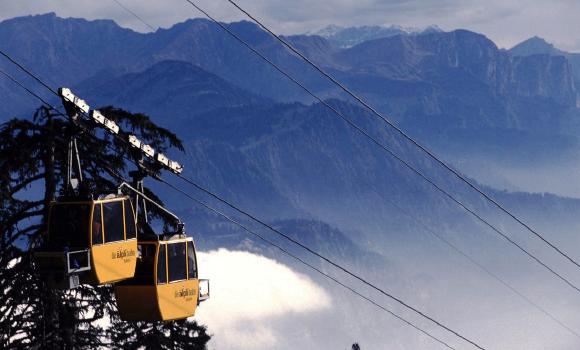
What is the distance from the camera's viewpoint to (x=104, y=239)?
3173 cm

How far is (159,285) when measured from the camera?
34.7 metres

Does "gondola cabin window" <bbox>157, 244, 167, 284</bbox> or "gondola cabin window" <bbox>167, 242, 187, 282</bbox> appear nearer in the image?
"gondola cabin window" <bbox>157, 244, 167, 284</bbox>

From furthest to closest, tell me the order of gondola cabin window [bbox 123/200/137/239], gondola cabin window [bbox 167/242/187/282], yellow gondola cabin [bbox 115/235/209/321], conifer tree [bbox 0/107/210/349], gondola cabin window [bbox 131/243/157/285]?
conifer tree [bbox 0/107/210/349]
gondola cabin window [bbox 167/242/187/282]
gondola cabin window [bbox 131/243/157/285]
yellow gondola cabin [bbox 115/235/209/321]
gondola cabin window [bbox 123/200/137/239]

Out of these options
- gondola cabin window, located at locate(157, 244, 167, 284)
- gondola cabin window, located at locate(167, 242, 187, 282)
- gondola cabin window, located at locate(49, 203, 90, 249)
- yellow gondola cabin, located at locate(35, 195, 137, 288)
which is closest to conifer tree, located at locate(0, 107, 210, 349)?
gondola cabin window, located at locate(157, 244, 167, 284)

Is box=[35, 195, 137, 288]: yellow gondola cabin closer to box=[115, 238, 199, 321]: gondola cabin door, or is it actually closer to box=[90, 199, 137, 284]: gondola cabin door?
box=[90, 199, 137, 284]: gondola cabin door

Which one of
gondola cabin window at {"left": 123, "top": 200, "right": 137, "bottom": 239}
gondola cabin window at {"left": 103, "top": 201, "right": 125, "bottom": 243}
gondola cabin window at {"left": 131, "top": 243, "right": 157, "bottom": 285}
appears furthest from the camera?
gondola cabin window at {"left": 131, "top": 243, "right": 157, "bottom": 285}

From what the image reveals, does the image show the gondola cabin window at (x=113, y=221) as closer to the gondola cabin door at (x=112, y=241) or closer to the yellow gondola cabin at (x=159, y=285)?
the gondola cabin door at (x=112, y=241)

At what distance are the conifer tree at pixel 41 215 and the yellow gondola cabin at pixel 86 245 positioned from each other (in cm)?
355

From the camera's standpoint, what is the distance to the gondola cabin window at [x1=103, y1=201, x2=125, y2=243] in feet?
105

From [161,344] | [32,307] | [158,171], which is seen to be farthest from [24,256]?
[161,344]

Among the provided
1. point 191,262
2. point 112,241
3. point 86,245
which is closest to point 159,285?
point 191,262

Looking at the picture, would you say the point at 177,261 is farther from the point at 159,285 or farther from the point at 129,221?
the point at 129,221

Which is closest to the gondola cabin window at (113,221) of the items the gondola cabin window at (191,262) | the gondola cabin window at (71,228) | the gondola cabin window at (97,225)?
the gondola cabin window at (97,225)

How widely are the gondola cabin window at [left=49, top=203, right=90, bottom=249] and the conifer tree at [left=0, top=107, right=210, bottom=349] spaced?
3687 millimetres
